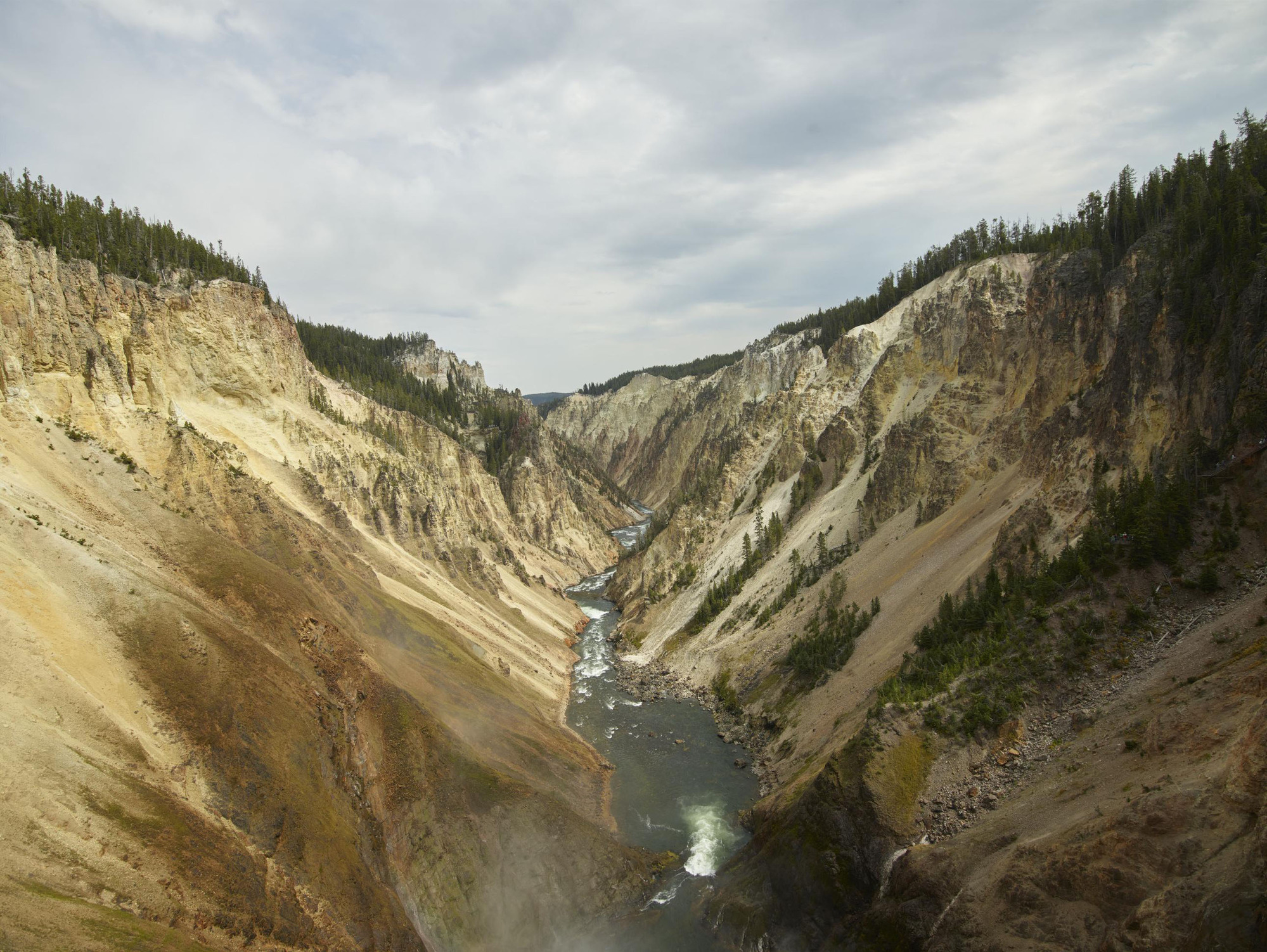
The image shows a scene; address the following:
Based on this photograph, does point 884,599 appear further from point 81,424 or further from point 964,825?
point 81,424

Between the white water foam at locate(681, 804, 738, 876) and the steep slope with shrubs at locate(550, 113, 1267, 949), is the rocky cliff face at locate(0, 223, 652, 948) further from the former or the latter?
the steep slope with shrubs at locate(550, 113, 1267, 949)

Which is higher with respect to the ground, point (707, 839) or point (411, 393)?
point (411, 393)

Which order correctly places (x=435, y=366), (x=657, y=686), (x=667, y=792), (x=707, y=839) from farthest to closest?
(x=435, y=366), (x=657, y=686), (x=667, y=792), (x=707, y=839)

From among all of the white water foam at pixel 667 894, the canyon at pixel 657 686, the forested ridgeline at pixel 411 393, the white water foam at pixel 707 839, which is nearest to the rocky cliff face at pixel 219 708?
the canyon at pixel 657 686

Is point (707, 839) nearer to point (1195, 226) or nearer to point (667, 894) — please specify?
point (667, 894)

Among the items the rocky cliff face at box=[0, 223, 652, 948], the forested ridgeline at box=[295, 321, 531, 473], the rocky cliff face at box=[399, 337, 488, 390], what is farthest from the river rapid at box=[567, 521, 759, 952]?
the rocky cliff face at box=[399, 337, 488, 390]

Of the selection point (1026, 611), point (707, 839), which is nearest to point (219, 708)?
point (707, 839)
